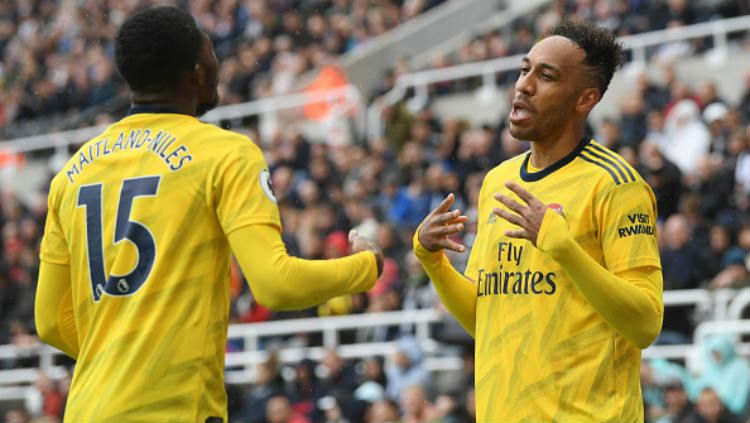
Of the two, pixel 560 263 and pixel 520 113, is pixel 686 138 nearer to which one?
pixel 520 113

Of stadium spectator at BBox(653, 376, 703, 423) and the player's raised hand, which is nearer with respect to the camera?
the player's raised hand

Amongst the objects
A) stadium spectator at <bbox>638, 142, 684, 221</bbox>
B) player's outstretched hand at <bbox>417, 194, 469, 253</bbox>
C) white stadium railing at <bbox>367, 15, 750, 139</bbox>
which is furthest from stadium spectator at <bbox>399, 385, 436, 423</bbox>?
player's outstretched hand at <bbox>417, 194, 469, 253</bbox>

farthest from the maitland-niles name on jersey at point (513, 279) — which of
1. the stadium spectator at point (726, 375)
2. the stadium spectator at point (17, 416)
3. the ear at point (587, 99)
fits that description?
the stadium spectator at point (17, 416)

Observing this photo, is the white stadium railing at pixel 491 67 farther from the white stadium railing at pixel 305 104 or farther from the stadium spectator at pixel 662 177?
the stadium spectator at pixel 662 177

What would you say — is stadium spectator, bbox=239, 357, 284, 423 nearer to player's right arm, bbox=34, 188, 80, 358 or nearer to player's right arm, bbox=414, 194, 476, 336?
player's right arm, bbox=414, 194, 476, 336

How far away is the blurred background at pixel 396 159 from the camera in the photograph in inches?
491

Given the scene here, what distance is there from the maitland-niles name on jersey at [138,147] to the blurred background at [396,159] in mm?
4455

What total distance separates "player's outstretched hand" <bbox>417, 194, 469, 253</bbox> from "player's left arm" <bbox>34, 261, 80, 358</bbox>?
1.28 meters

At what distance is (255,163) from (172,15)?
615mm

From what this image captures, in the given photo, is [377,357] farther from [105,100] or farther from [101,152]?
[105,100]

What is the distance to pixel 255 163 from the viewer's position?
4.80 metres

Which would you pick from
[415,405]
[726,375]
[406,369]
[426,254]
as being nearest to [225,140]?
[426,254]

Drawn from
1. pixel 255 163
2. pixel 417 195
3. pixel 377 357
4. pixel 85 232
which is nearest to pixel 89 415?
pixel 85 232

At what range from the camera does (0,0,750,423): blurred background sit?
12477 millimetres
